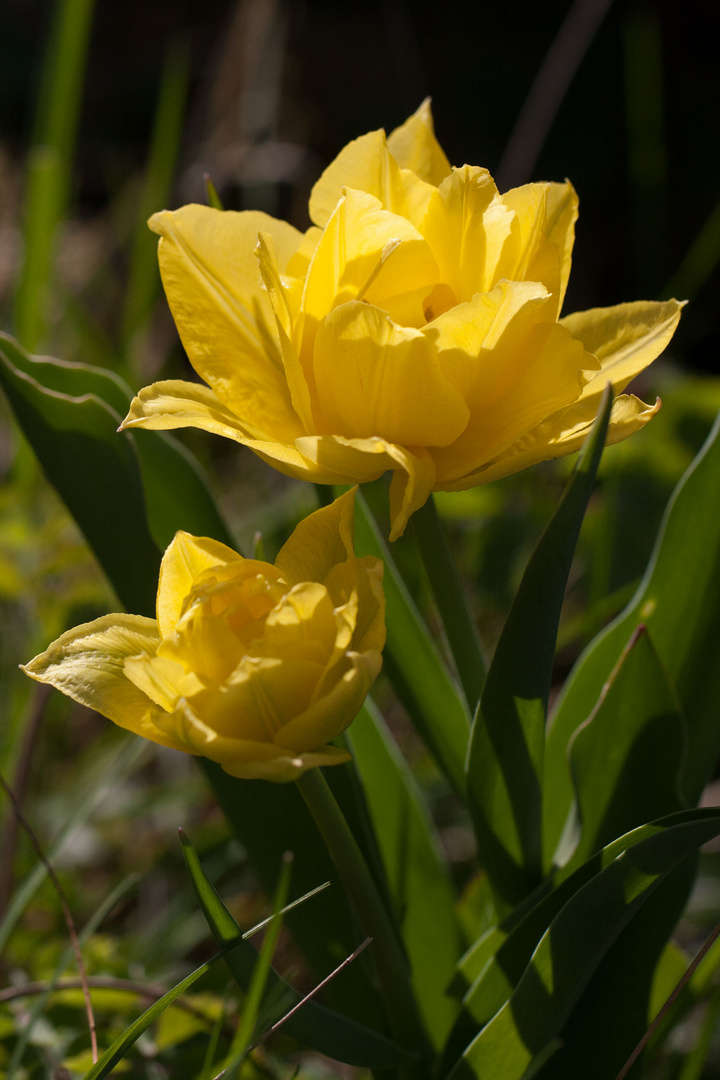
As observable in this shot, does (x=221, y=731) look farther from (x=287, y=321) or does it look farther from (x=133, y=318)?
(x=133, y=318)

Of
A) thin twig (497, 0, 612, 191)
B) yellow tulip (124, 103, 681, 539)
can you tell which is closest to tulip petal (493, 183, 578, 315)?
yellow tulip (124, 103, 681, 539)

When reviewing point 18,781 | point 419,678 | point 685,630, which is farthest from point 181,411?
point 18,781

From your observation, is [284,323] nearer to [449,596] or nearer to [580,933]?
[449,596]

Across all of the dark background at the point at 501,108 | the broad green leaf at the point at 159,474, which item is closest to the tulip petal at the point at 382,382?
the broad green leaf at the point at 159,474

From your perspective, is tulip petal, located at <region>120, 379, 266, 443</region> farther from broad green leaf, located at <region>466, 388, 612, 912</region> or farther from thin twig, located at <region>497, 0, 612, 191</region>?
thin twig, located at <region>497, 0, 612, 191</region>

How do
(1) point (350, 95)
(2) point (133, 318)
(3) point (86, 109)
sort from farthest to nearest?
(3) point (86, 109) < (1) point (350, 95) < (2) point (133, 318)

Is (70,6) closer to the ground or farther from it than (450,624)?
farther from it

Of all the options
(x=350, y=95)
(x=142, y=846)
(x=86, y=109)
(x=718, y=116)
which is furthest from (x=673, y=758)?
(x=86, y=109)
